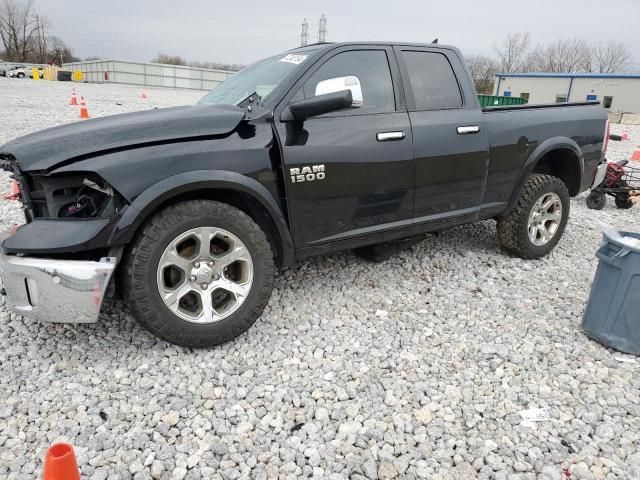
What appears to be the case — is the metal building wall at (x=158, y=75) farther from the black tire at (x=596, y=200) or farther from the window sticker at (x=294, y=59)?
the window sticker at (x=294, y=59)

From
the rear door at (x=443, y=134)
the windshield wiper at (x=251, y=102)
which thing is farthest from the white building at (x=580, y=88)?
the windshield wiper at (x=251, y=102)

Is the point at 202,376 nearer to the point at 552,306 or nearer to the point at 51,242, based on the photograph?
the point at 51,242

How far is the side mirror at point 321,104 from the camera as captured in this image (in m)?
3.01

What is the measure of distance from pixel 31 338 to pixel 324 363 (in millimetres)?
1853

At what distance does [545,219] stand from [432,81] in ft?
6.18

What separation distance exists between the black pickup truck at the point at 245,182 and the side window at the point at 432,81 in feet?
0.04

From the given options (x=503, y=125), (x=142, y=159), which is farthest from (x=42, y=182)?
(x=503, y=125)

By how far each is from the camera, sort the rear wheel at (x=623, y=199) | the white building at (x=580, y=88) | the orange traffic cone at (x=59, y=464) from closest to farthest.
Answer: the orange traffic cone at (x=59, y=464), the rear wheel at (x=623, y=199), the white building at (x=580, y=88)

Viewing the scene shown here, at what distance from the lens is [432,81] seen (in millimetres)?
3965

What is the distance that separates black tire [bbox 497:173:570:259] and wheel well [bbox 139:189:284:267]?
2.40 meters

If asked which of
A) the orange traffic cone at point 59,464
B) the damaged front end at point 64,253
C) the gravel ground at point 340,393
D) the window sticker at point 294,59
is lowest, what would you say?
the gravel ground at point 340,393

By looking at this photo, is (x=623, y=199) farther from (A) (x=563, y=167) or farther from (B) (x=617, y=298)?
(B) (x=617, y=298)

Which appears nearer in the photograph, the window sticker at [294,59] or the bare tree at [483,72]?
the window sticker at [294,59]

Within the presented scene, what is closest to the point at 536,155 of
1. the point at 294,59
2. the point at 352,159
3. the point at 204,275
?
the point at 352,159
